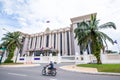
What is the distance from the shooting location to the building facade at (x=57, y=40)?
55.8 metres

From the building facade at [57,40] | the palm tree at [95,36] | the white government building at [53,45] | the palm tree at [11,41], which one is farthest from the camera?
the building facade at [57,40]

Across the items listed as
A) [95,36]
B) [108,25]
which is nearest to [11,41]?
[95,36]

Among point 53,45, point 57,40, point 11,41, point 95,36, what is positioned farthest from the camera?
point 53,45

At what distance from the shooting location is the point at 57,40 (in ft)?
209

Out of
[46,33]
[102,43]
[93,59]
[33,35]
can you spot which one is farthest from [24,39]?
[102,43]

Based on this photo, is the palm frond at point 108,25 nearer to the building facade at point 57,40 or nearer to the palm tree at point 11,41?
the palm tree at point 11,41

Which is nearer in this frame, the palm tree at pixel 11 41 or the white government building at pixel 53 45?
the palm tree at pixel 11 41

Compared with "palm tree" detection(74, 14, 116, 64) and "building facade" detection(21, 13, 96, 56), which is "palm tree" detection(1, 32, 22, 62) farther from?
"palm tree" detection(74, 14, 116, 64)

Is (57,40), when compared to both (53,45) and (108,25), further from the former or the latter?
(108,25)

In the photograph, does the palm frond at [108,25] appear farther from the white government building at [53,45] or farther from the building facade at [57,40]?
the building facade at [57,40]

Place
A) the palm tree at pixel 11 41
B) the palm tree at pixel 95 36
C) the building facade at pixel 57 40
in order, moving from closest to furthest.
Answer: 1. the palm tree at pixel 95 36
2. the palm tree at pixel 11 41
3. the building facade at pixel 57 40

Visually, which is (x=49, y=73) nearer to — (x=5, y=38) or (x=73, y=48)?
(x=5, y=38)

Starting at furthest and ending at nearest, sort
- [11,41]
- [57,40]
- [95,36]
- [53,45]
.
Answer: [53,45] → [57,40] → [11,41] → [95,36]

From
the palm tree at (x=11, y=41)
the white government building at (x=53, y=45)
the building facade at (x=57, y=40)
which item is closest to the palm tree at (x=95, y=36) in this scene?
the white government building at (x=53, y=45)
